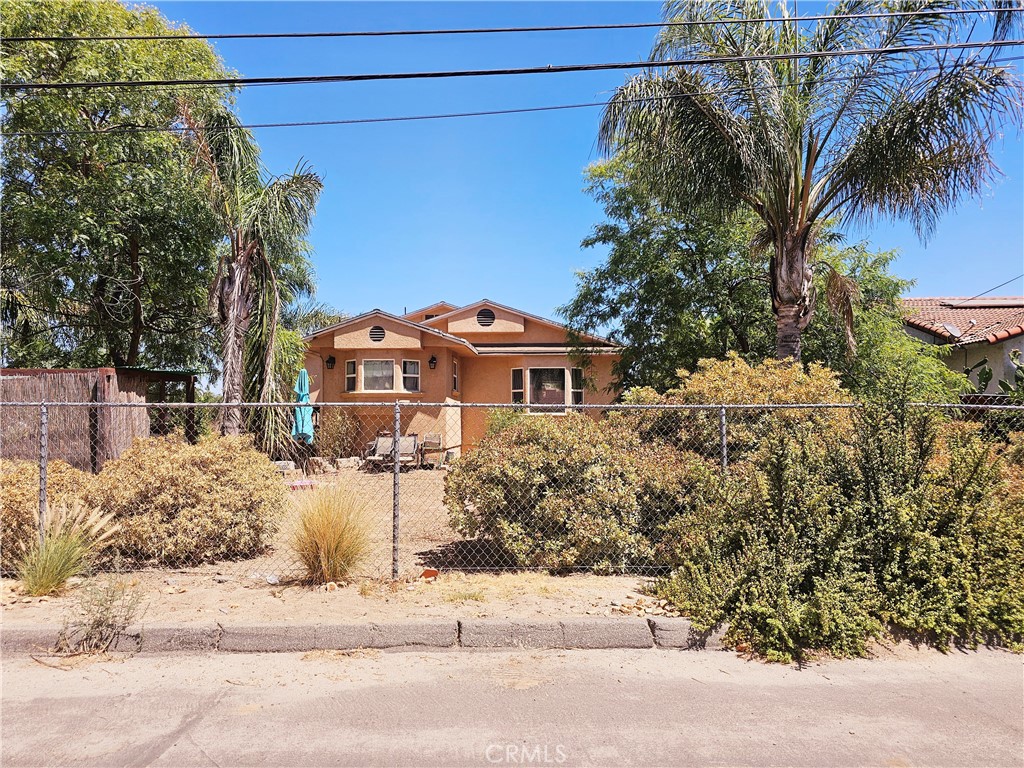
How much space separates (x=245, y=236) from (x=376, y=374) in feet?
24.0

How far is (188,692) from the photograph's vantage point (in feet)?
13.1

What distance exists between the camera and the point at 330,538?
5.66 m

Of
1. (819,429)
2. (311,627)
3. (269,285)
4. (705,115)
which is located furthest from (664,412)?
(269,285)

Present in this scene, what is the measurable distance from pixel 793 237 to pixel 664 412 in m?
4.61

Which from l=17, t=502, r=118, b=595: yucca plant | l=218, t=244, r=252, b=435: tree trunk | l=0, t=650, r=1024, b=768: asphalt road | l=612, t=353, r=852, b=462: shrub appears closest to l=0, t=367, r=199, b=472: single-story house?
l=218, t=244, r=252, b=435: tree trunk

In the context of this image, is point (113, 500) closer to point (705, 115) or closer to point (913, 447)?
point (913, 447)

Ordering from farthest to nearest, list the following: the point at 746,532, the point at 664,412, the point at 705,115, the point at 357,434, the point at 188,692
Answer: the point at 357,434
the point at 705,115
the point at 664,412
the point at 746,532
the point at 188,692

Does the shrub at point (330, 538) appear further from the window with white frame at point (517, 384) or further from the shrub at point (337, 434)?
the window with white frame at point (517, 384)

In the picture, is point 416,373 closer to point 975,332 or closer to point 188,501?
point 188,501

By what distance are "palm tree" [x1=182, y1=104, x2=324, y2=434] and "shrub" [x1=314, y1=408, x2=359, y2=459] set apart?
4.18m

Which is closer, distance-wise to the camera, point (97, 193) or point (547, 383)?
point (97, 193)

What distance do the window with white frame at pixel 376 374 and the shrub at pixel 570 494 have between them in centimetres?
1310

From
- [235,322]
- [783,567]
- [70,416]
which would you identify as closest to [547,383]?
[235,322]

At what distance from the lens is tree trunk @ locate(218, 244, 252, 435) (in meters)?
12.4
